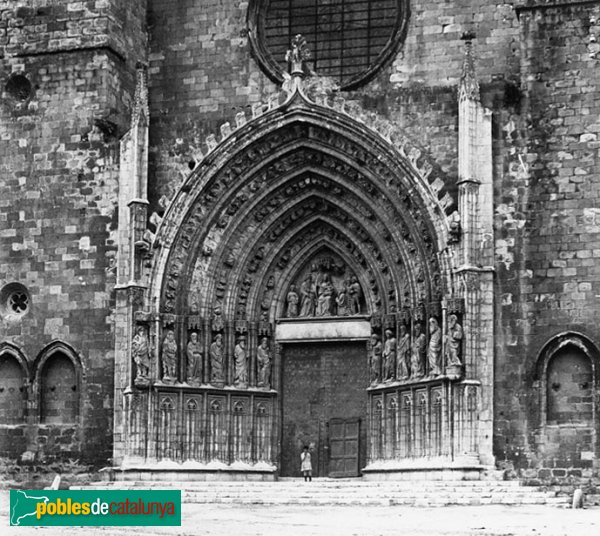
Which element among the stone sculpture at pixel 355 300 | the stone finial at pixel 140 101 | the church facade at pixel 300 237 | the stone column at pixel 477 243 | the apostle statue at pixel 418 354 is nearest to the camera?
the stone column at pixel 477 243

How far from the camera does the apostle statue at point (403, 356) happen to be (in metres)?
26.5

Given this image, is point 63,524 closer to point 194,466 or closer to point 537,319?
point 194,466

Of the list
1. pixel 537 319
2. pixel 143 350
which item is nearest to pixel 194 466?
pixel 143 350

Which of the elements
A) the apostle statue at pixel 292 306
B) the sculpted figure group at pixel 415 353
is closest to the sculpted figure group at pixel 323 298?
the apostle statue at pixel 292 306

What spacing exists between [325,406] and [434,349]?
299cm

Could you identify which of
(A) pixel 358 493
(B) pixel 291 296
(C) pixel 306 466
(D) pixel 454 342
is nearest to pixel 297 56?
(B) pixel 291 296

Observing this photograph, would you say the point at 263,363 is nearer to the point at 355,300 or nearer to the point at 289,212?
the point at 355,300

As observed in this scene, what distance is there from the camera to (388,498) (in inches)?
927

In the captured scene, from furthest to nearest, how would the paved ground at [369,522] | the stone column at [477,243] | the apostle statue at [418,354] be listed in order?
1. the apostle statue at [418,354]
2. the stone column at [477,243]
3. the paved ground at [369,522]

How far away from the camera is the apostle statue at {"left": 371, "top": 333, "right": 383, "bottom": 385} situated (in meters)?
27.2

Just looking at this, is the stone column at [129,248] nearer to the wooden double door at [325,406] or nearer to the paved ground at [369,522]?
the wooden double door at [325,406]

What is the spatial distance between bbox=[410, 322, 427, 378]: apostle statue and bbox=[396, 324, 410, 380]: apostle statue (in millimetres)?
122

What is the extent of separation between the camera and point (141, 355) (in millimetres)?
26859

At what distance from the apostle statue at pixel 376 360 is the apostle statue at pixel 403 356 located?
27.6 inches
